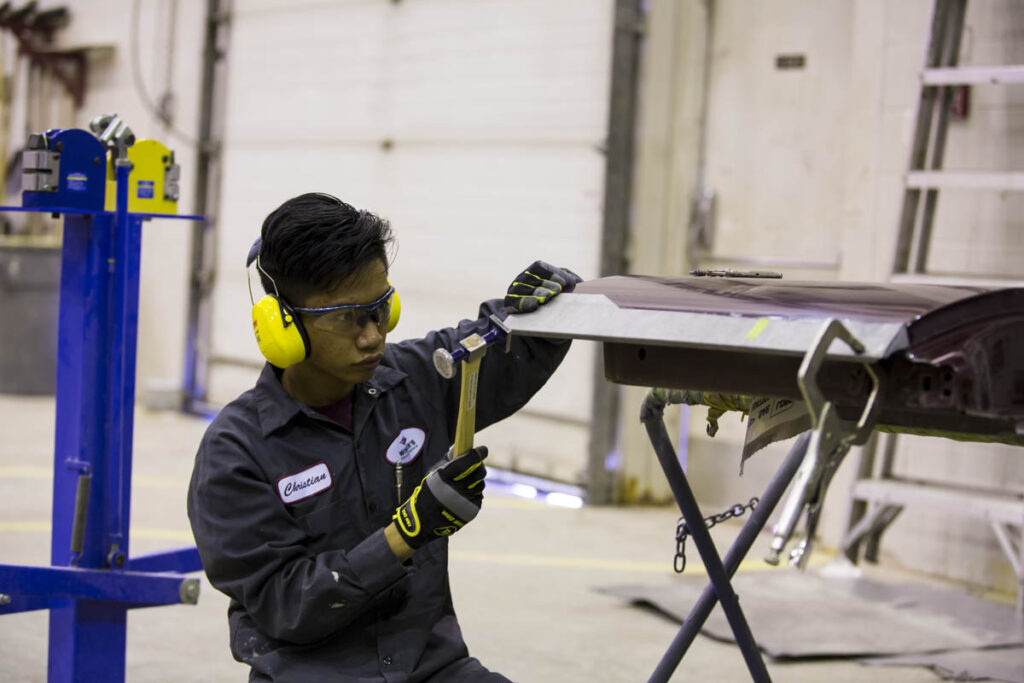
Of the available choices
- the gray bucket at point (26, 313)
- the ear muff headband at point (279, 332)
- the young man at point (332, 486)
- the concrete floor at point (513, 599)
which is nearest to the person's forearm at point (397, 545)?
the young man at point (332, 486)

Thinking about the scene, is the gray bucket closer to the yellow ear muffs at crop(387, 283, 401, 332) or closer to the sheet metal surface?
the yellow ear muffs at crop(387, 283, 401, 332)

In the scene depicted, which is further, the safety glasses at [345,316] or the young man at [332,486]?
the safety glasses at [345,316]

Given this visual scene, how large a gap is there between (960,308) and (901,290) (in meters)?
0.17

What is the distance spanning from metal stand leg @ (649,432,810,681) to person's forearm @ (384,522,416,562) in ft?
2.99

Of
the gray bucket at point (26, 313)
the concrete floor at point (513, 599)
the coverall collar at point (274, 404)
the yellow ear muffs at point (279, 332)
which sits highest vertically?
the yellow ear muffs at point (279, 332)

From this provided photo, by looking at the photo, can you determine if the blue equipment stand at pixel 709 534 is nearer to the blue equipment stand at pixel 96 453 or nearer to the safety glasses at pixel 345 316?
the safety glasses at pixel 345 316

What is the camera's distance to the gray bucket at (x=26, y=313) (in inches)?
339

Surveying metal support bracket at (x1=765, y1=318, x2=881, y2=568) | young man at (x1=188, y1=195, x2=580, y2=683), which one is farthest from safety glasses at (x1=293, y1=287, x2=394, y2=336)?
metal support bracket at (x1=765, y1=318, x2=881, y2=568)

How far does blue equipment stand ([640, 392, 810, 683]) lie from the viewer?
2621mm

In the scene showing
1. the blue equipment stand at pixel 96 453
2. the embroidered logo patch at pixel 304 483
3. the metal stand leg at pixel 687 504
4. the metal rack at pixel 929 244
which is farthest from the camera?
the metal rack at pixel 929 244

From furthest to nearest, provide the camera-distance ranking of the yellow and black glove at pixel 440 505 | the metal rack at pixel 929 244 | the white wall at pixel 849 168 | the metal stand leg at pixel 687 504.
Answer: the white wall at pixel 849 168 < the metal rack at pixel 929 244 < the metal stand leg at pixel 687 504 < the yellow and black glove at pixel 440 505

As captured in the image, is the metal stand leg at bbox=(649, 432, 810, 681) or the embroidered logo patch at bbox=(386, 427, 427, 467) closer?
the embroidered logo patch at bbox=(386, 427, 427, 467)

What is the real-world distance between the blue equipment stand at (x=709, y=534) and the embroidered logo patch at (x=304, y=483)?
0.74 meters

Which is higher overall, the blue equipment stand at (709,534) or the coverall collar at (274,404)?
the coverall collar at (274,404)
